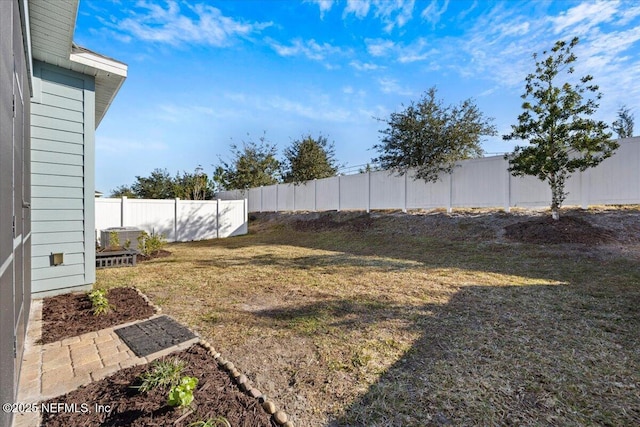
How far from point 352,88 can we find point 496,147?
18.0 feet

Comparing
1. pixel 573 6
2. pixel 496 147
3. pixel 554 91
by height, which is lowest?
pixel 496 147

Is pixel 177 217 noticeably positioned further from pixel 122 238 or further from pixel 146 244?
pixel 122 238

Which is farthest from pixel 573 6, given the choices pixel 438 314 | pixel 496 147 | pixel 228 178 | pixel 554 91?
pixel 228 178

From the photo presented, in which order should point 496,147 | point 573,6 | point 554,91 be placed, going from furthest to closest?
point 496,147, point 554,91, point 573,6

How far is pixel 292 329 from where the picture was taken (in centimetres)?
293

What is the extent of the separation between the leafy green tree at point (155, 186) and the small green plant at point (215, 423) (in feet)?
87.4

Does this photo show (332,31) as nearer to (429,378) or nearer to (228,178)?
(429,378)

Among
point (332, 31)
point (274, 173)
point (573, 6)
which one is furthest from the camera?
point (274, 173)

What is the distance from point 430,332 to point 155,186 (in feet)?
94.8

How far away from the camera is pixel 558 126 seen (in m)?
7.66

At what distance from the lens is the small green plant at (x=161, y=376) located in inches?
71.9

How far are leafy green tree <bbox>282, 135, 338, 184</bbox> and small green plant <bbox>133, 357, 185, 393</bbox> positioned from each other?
14822 millimetres

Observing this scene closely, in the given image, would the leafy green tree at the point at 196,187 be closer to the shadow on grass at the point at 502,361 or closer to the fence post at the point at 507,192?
the fence post at the point at 507,192

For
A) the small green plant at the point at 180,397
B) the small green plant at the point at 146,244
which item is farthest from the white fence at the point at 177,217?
the small green plant at the point at 180,397
